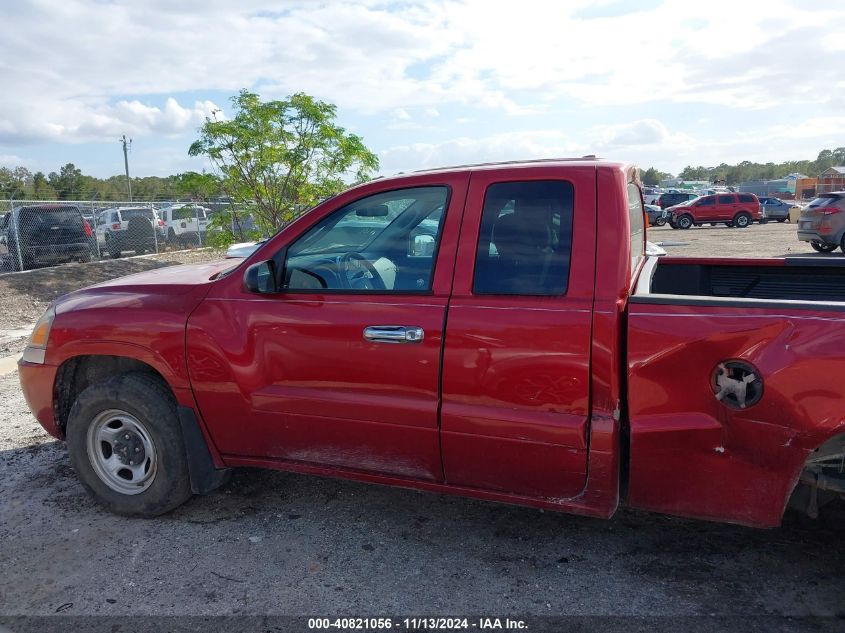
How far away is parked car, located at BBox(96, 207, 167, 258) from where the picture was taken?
1945cm

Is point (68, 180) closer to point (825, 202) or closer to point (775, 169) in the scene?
point (825, 202)

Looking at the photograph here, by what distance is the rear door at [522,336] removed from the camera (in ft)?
9.79

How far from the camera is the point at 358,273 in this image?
3504mm

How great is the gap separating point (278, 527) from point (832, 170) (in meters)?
84.8

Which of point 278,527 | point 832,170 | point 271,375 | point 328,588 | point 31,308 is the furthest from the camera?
point 832,170

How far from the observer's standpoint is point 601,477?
3004mm

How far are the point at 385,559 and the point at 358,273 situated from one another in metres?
1.42

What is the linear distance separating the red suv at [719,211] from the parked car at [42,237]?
28701 millimetres

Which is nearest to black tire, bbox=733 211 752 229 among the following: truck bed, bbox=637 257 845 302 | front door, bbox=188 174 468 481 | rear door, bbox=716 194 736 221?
rear door, bbox=716 194 736 221

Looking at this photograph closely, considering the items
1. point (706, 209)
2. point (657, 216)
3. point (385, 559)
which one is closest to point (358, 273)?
point (385, 559)

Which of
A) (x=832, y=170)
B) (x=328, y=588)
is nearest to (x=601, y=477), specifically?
(x=328, y=588)

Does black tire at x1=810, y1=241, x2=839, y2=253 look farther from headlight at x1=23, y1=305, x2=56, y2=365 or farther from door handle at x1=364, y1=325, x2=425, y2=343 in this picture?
headlight at x1=23, y1=305, x2=56, y2=365

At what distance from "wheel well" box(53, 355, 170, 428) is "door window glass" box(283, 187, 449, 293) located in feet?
4.22

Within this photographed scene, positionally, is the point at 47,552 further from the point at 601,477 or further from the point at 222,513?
the point at 601,477
